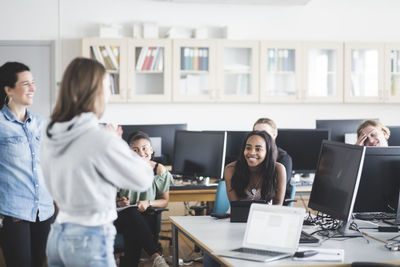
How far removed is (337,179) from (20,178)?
1589mm

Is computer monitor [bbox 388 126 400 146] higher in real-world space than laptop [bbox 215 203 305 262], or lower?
higher

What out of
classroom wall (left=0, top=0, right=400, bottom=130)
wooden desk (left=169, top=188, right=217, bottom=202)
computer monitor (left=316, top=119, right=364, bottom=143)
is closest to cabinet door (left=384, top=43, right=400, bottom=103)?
classroom wall (left=0, top=0, right=400, bottom=130)

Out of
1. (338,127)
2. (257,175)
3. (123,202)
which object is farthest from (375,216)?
(338,127)

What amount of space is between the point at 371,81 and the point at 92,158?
18.7 ft

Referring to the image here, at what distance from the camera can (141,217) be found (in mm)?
3830

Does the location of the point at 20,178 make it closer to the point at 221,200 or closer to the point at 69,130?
the point at 69,130

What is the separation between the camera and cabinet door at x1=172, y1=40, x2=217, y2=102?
6.54m

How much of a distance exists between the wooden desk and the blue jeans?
2577 millimetres

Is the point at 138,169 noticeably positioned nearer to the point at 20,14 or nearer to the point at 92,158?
the point at 92,158

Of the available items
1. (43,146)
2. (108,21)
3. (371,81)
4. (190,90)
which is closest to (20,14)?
(108,21)

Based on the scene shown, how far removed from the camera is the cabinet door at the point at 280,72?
22.1 ft

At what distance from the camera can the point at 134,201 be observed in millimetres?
4043

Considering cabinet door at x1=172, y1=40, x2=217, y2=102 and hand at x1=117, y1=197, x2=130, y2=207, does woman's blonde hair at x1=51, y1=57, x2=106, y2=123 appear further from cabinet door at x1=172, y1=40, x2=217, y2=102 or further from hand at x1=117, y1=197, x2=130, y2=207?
cabinet door at x1=172, y1=40, x2=217, y2=102

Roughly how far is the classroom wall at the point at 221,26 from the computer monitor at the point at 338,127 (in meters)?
1.73
